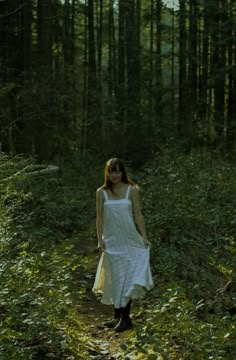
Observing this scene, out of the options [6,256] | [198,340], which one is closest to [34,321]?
[198,340]

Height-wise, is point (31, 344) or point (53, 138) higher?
point (53, 138)

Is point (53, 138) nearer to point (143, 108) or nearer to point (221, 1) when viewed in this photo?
point (143, 108)

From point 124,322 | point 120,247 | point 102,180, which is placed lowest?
point 124,322

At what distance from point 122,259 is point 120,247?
0.46ft

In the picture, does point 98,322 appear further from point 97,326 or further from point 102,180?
point 102,180

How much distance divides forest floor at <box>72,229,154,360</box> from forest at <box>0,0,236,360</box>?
3 centimetres

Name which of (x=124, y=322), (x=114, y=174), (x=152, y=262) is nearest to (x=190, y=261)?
(x=152, y=262)

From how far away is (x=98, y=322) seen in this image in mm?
6758

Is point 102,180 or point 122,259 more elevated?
point 122,259

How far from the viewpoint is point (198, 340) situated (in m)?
4.76

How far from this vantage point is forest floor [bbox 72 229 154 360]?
5617 mm

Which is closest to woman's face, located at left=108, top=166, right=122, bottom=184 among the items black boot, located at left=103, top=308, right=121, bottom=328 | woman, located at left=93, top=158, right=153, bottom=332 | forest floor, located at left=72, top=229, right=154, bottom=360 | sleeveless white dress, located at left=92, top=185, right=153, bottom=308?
woman, located at left=93, top=158, right=153, bottom=332

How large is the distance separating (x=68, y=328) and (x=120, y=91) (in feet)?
60.9

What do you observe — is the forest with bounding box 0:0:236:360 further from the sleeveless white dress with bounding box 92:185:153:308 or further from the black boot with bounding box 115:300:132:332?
the sleeveless white dress with bounding box 92:185:153:308
